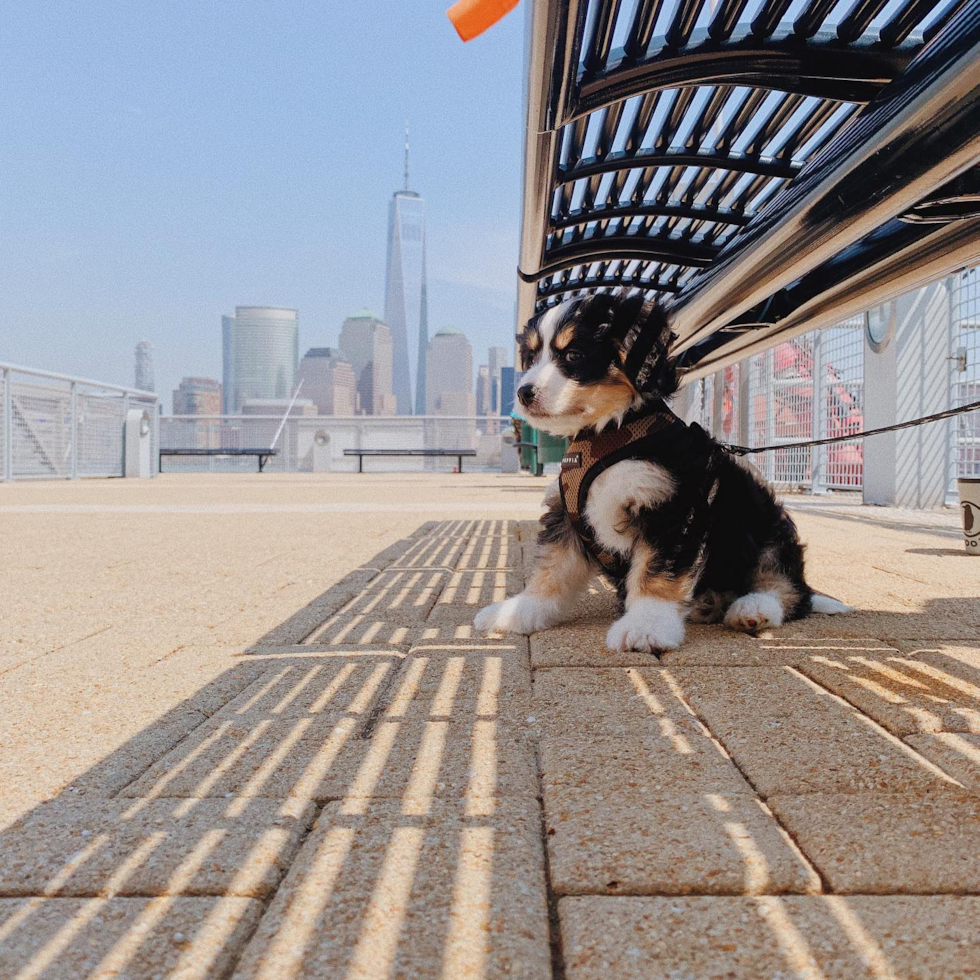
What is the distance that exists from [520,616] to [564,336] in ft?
3.23

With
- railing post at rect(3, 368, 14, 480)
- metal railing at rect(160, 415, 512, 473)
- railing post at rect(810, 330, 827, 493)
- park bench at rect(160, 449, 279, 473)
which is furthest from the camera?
metal railing at rect(160, 415, 512, 473)

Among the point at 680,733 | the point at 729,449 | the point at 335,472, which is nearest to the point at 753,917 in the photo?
the point at 680,733

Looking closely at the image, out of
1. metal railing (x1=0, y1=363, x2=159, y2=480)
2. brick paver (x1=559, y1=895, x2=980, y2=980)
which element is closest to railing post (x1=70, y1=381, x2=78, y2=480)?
metal railing (x1=0, y1=363, x2=159, y2=480)

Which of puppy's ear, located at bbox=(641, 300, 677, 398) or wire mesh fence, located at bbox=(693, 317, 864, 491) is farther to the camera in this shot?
wire mesh fence, located at bbox=(693, 317, 864, 491)

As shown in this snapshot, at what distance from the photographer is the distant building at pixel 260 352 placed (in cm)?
13388

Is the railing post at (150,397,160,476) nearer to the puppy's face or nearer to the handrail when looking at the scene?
the handrail

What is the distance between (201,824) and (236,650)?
1.19 metres

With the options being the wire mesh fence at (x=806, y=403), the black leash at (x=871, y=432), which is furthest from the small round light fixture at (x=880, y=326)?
the black leash at (x=871, y=432)

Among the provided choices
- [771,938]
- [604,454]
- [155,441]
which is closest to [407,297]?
[155,441]

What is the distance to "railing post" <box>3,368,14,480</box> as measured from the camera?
587 inches

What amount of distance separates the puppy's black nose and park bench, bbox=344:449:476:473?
19.9 m

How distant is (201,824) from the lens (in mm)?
1207

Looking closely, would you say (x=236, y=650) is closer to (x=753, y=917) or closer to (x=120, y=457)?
(x=753, y=917)

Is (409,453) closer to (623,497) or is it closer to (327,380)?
(623,497)
